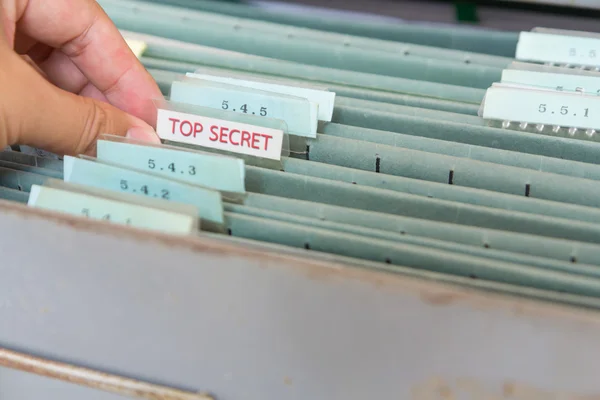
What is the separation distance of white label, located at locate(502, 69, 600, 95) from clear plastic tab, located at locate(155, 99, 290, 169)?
273 millimetres

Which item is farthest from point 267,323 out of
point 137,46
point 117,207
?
point 137,46

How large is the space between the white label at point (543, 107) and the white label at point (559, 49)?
5.0 inches

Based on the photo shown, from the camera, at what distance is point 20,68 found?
0.52 metres

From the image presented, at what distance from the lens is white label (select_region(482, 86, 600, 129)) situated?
574 mm

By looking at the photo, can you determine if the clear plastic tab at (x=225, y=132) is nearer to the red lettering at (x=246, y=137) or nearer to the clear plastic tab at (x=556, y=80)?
the red lettering at (x=246, y=137)

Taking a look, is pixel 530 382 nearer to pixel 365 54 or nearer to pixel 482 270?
pixel 482 270

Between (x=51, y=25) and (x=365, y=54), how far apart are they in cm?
38

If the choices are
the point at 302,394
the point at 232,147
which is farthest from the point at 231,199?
the point at 302,394

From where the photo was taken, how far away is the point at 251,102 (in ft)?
1.92

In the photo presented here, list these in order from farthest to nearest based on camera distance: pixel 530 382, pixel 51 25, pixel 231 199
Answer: pixel 51 25, pixel 231 199, pixel 530 382

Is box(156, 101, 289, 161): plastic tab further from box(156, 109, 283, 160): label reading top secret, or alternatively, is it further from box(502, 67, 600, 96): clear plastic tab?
box(502, 67, 600, 96): clear plastic tab

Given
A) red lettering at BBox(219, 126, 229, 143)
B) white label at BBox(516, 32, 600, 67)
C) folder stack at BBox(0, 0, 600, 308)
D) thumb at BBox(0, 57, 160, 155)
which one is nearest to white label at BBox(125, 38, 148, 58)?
folder stack at BBox(0, 0, 600, 308)

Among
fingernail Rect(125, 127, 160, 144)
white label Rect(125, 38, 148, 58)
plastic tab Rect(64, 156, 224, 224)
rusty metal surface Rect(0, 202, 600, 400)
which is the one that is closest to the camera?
rusty metal surface Rect(0, 202, 600, 400)

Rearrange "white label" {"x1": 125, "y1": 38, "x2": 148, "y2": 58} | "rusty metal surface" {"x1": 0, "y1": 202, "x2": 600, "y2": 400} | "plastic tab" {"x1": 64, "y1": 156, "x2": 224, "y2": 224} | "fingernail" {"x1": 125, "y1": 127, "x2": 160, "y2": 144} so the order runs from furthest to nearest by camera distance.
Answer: "white label" {"x1": 125, "y1": 38, "x2": 148, "y2": 58} → "fingernail" {"x1": 125, "y1": 127, "x2": 160, "y2": 144} → "plastic tab" {"x1": 64, "y1": 156, "x2": 224, "y2": 224} → "rusty metal surface" {"x1": 0, "y1": 202, "x2": 600, "y2": 400}
